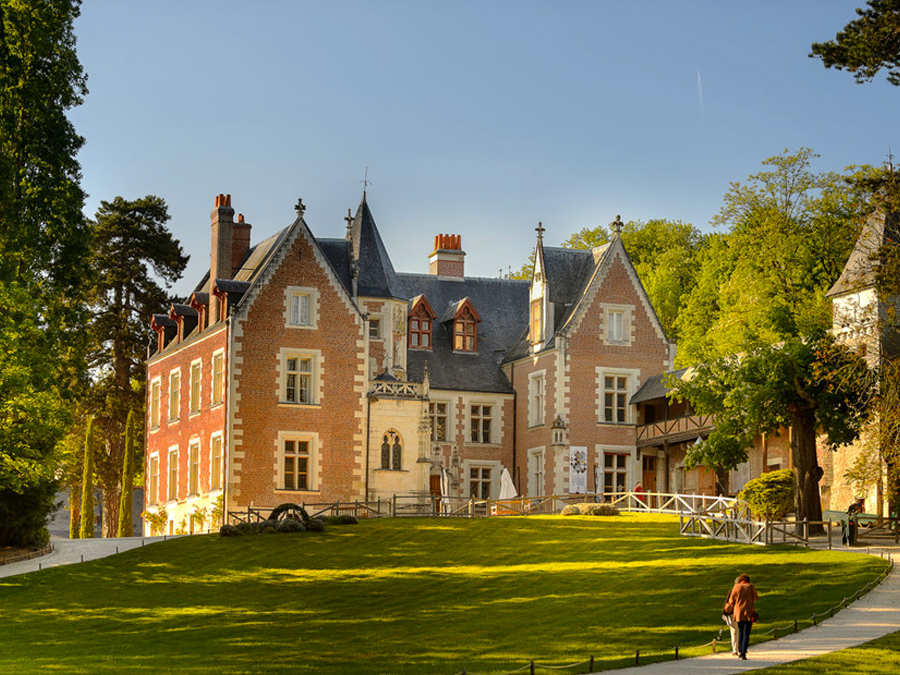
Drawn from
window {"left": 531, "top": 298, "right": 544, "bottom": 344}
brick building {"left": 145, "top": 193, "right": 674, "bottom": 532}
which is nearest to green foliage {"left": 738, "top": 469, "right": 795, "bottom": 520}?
brick building {"left": 145, "top": 193, "right": 674, "bottom": 532}

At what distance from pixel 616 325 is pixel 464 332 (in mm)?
6796

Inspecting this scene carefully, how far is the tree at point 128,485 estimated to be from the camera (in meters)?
53.2

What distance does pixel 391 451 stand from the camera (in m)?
46.0

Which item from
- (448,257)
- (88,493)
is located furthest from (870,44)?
(88,493)

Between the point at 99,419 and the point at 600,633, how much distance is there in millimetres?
41049

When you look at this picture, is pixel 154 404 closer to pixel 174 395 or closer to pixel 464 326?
pixel 174 395

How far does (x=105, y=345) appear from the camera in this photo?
59.3m

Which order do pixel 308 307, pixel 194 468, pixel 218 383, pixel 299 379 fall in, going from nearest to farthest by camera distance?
1. pixel 299 379
2. pixel 308 307
3. pixel 218 383
4. pixel 194 468

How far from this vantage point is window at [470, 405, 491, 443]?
52719 millimetres

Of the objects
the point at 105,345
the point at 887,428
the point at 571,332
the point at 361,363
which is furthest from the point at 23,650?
the point at 105,345

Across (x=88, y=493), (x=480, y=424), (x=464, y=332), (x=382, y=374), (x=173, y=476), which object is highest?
(x=464, y=332)

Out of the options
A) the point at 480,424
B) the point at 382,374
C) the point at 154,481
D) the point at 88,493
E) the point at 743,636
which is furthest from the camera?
the point at 88,493

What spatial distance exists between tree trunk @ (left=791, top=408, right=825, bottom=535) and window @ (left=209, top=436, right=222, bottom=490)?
19436mm

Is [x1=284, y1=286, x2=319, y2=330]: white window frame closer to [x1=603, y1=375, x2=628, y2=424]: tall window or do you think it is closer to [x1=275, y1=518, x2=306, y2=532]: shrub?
[x1=275, y1=518, x2=306, y2=532]: shrub
